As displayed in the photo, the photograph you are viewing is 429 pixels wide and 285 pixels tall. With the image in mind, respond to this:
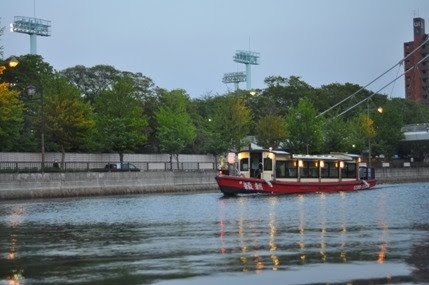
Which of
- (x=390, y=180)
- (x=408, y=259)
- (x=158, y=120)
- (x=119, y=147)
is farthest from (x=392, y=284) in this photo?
(x=390, y=180)

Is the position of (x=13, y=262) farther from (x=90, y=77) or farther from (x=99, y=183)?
(x=90, y=77)

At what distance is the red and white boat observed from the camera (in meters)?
58.5

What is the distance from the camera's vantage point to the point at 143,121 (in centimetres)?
8256

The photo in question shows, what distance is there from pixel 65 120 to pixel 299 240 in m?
56.5

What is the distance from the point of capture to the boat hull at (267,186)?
190 feet

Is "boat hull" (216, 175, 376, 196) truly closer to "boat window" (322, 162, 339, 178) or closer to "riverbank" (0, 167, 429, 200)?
"boat window" (322, 162, 339, 178)

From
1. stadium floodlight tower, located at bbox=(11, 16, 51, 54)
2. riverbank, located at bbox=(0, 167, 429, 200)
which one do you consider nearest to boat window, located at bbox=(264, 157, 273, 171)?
riverbank, located at bbox=(0, 167, 429, 200)

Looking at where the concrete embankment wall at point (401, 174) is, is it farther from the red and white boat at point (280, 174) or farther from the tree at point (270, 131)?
the red and white boat at point (280, 174)

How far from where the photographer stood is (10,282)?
45.8ft

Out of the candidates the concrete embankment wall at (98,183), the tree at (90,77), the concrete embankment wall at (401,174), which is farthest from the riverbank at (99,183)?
the tree at (90,77)

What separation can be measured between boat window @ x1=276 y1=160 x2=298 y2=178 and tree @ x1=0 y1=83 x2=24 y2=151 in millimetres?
21400

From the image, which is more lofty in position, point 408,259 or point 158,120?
point 158,120

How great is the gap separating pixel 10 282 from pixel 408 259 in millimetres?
7895

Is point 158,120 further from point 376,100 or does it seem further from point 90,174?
point 376,100
